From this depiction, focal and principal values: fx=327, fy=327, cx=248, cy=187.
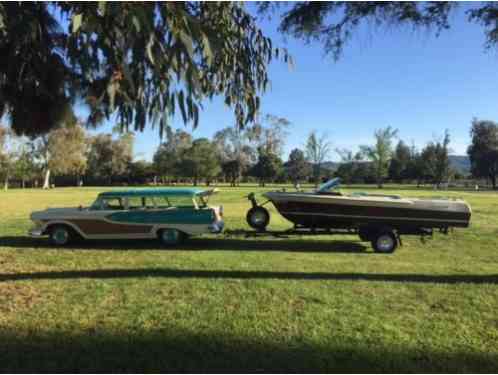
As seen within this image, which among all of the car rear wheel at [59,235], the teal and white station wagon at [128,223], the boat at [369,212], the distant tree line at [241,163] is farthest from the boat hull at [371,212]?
the distant tree line at [241,163]

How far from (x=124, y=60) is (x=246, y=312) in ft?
10.6

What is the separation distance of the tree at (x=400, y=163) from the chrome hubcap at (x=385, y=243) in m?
77.9

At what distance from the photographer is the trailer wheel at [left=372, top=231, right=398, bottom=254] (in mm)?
7965

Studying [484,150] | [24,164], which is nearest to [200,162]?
[24,164]

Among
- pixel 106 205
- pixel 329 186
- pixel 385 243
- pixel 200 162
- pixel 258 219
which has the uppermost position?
pixel 200 162

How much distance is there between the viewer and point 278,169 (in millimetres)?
71625

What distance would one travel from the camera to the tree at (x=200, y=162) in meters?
70.7

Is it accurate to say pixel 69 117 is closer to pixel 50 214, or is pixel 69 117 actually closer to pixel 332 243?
pixel 50 214

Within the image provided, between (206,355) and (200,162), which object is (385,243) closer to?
(206,355)

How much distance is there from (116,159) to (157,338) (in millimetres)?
78326

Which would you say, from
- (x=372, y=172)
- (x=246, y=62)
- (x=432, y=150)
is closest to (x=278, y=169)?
(x=372, y=172)

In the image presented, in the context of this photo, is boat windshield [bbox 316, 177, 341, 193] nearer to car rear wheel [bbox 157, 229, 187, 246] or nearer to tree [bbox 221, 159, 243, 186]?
car rear wheel [bbox 157, 229, 187, 246]

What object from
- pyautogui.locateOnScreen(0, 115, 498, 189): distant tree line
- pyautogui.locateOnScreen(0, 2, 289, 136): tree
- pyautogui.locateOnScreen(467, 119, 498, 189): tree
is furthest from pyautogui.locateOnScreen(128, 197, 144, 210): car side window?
pyautogui.locateOnScreen(467, 119, 498, 189): tree

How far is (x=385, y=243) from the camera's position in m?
8.00
